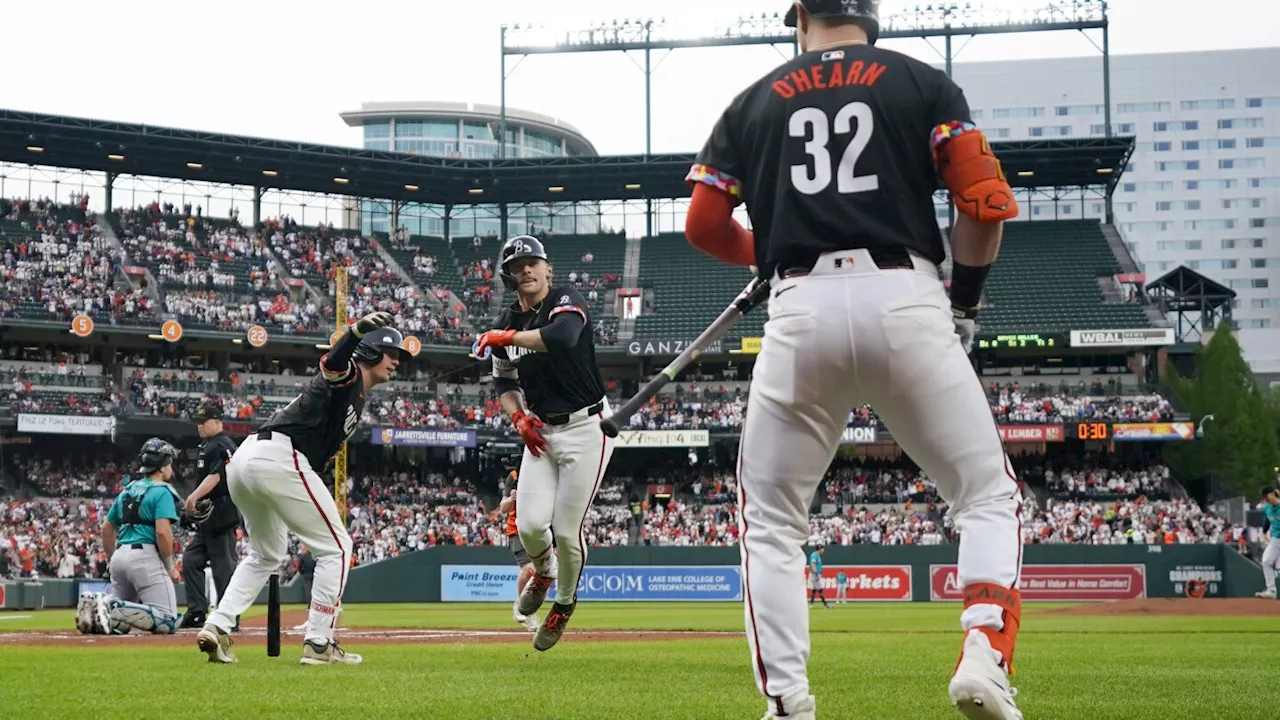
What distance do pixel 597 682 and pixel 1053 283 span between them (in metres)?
53.1

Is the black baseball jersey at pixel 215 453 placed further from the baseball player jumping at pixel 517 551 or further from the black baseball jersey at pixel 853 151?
the black baseball jersey at pixel 853 151

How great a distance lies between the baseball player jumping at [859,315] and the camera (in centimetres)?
434

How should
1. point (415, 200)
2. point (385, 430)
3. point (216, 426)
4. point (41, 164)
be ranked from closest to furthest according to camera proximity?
point (216, 426), point (385, 430), point (41, 164), point (415, 200)

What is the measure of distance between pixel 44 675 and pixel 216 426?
5.63m

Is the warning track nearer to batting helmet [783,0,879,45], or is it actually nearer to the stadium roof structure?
batting helmet [783,0,879,45]

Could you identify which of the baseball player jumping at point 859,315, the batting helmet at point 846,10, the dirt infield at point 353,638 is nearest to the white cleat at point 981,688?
the baseball player jumping at point 859,315

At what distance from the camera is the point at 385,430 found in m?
48.4

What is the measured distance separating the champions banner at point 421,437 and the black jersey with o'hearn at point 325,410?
39.1 meters

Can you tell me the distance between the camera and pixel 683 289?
58875 millimetres

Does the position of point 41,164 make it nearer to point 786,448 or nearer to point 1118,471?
point 1118,471

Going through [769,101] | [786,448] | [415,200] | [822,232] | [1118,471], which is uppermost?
[415,200]

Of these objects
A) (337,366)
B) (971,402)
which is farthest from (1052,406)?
(971,402)

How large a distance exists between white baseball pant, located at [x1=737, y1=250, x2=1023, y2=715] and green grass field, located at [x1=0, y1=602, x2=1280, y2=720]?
3.79ft

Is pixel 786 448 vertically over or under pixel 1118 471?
over
